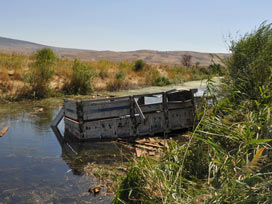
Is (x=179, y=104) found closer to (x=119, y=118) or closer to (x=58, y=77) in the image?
(x=119, y=118)

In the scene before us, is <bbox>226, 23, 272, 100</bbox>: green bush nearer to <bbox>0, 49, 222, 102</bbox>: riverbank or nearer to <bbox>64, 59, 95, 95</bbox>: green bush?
<bbox>0, 49, 222, 102</bbox>: riverbank

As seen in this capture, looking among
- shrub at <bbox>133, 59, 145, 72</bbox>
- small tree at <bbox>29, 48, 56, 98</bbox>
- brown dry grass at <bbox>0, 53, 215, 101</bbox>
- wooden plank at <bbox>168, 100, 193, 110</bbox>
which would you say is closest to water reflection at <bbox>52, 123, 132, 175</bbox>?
wooden plank at <bbox>168, 100, 193, 110</bbox>

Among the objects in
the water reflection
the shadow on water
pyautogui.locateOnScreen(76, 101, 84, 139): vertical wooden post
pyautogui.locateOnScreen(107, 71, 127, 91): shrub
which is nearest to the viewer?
the shadow on water

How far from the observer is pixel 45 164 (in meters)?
6.46

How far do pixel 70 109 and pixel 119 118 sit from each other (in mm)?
1654

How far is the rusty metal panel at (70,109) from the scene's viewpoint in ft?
27.1

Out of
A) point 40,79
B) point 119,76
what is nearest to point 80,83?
point 40,79

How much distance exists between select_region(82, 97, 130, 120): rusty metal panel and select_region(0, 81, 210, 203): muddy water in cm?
87

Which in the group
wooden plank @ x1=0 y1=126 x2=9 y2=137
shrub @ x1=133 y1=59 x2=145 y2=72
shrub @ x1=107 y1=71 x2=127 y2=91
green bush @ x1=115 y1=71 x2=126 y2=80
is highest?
shrub @ x1=133 y1=59 x2=145 y2=72

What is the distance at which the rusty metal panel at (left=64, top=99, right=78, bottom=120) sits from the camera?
826cm

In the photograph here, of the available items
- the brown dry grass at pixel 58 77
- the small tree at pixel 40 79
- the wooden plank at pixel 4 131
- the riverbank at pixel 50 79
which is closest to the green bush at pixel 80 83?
the riverbank at pixel 50 79

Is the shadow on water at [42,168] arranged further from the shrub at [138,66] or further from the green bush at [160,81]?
the shrub at [138,66]

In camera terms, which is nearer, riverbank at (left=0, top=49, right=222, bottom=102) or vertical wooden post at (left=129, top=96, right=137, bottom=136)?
vertical wooden post at (left=129, top=96, right=137, bottom=136)

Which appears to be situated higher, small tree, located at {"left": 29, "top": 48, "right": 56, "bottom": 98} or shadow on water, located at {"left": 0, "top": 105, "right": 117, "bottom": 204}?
Answer: small tree, located at {"left": 29, "top": 48, "right": 56, "bottom": 98}
